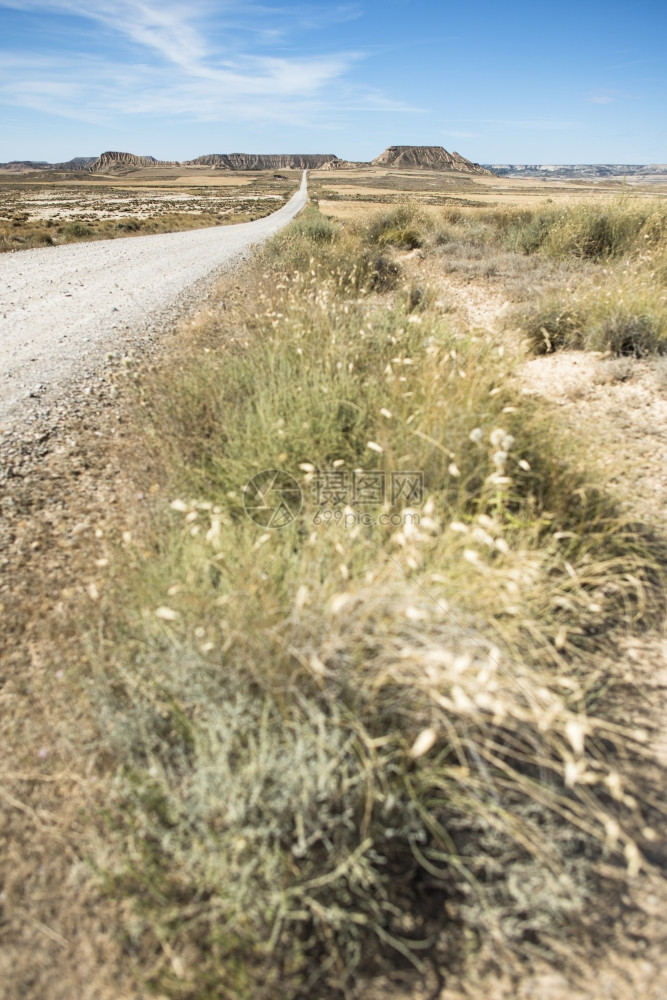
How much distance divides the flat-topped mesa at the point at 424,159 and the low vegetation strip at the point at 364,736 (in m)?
207

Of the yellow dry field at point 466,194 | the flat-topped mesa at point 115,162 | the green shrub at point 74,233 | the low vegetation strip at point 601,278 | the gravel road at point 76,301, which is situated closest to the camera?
the low vegetation strip at point 601,278

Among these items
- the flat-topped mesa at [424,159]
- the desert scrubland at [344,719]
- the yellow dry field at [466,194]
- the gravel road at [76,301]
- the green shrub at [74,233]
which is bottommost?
the desert scrubland at [344,719]

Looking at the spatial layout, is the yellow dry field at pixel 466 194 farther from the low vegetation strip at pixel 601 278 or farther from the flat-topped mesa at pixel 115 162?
the flat-topped mesa at pixel 115 162

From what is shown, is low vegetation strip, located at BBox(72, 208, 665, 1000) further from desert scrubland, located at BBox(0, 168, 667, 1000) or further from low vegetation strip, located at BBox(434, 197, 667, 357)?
low vegetation strip, located at BBox(434, 197, 667, 357)

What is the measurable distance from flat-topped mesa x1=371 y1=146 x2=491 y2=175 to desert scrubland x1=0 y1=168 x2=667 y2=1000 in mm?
206435

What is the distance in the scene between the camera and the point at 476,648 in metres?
1.73

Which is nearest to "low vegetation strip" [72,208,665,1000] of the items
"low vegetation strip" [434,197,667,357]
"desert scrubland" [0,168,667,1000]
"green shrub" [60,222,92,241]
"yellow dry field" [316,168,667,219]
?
"desert scrubland" [0,168,667,1000]

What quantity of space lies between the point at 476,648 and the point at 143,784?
1.14m

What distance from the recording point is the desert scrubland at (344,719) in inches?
57.6

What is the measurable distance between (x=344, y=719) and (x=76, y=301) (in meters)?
9.77

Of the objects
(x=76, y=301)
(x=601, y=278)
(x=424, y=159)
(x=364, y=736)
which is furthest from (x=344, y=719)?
(x=424, y=159)

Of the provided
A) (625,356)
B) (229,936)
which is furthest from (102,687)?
(625,356)

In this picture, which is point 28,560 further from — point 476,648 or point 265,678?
point 476,648

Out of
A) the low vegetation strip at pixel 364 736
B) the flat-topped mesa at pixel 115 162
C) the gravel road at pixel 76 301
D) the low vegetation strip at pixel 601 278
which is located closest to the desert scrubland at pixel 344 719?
the low vegetation strip at pixel 364 736
